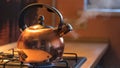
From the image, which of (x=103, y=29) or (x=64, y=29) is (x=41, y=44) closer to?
Answer: (x=64, y=29)

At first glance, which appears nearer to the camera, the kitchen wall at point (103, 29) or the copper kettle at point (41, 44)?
the copper kettle at point (41, 44)

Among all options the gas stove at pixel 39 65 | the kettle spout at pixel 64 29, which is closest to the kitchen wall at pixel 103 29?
the gas stove at pixel 39 65

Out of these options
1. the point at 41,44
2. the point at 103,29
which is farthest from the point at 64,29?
the point at 103,29

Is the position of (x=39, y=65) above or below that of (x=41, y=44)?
below

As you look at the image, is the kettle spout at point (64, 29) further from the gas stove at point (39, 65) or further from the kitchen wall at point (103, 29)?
the kitchen wall at point (103, 29)

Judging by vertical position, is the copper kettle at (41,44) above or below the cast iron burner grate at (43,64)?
above

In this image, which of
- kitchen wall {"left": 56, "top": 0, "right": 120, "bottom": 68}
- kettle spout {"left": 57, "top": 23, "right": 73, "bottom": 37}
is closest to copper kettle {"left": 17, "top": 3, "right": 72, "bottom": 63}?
kettle spout {"left": 57, "top": 23, "right": 73, "bottom": 37}

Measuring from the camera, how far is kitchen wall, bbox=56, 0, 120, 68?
2.77 metres

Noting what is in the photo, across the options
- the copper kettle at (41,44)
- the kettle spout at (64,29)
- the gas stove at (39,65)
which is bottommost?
the gas stove at (39,65)

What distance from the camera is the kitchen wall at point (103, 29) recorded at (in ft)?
9.10

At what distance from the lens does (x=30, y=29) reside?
4.53 ft

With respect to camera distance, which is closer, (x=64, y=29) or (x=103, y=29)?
(x=64, y=29)

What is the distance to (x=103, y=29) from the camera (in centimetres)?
281

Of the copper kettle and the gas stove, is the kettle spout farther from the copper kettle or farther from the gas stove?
the gas stove
